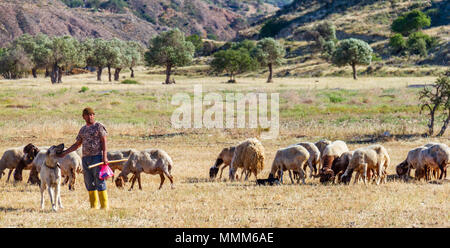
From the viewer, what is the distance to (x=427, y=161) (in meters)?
16.3

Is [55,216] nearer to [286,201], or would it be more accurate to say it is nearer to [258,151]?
[286,201]

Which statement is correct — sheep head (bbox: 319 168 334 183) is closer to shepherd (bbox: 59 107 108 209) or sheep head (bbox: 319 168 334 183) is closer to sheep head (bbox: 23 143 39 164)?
shepherd (bbox: 59 107 108 209)

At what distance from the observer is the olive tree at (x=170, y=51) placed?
88000 millimetres

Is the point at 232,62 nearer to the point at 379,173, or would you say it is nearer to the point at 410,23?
the point at 410,23

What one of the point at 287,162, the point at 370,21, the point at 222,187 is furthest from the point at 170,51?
the point at 370,21

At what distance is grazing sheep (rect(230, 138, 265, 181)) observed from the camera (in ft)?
56.6

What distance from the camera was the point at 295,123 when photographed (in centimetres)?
3562

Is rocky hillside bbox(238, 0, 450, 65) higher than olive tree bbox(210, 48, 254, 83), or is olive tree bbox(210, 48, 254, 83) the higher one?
rocky hillside bbox(238, 0, 450, 65)

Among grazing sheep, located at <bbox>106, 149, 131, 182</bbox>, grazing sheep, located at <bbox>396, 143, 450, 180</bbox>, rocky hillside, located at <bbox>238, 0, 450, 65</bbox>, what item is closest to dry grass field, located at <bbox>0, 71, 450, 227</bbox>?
grazing sheep, located at <bbox>396, 143, 450, 180</bbox>

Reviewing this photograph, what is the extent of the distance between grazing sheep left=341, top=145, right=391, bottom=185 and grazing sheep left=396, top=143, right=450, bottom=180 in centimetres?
149

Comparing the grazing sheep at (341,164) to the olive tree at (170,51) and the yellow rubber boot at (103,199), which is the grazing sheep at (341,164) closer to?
the yellow rubber boot at (103,199)

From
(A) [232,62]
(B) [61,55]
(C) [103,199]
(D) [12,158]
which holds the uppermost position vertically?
(B) [61,55]

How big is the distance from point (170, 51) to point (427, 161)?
74772 mm
